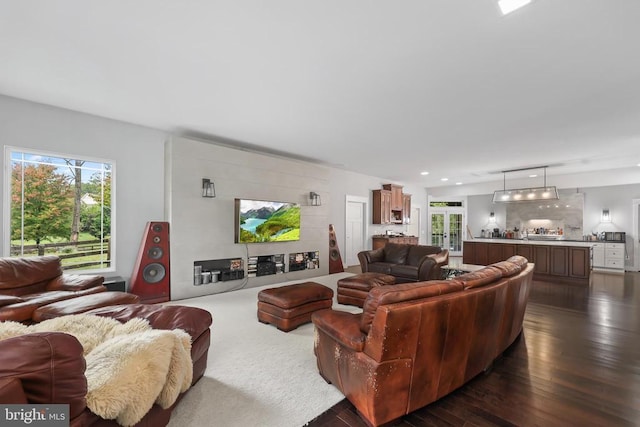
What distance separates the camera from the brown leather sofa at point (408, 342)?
1.58 metres

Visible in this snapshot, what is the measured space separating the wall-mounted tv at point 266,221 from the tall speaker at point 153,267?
1.25 m

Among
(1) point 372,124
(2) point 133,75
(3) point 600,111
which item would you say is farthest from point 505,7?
(2) point 133,75

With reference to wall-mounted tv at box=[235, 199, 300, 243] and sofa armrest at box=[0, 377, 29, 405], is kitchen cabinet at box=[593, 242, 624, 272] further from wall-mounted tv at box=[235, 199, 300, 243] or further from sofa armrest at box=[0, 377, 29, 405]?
sofa armrest at box=[0, 377, 29, 405]

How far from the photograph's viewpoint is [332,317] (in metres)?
2.03

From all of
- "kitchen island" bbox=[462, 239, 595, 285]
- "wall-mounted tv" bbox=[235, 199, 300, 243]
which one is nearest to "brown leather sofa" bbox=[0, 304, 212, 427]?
"wall-mounted tv" bbox=[235, 199, 300, 243]

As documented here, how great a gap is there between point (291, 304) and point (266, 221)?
2.65 m

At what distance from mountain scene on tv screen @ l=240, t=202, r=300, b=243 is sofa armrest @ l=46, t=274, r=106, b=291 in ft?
7.58

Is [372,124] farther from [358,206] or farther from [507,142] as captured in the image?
[358,206]

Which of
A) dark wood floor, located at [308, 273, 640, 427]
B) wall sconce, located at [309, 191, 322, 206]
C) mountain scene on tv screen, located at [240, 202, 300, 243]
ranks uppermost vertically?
wall sconce, located at [309, 191, 322, 206]

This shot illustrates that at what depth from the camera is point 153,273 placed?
4203 millimetres

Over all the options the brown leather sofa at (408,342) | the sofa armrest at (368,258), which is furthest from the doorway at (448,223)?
the brown leather sofa at (408,342)

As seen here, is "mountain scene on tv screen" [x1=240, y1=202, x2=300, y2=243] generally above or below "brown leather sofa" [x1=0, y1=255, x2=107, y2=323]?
above

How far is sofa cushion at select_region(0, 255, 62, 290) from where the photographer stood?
286cm

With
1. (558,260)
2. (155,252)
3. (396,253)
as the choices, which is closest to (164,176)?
(155,252)
